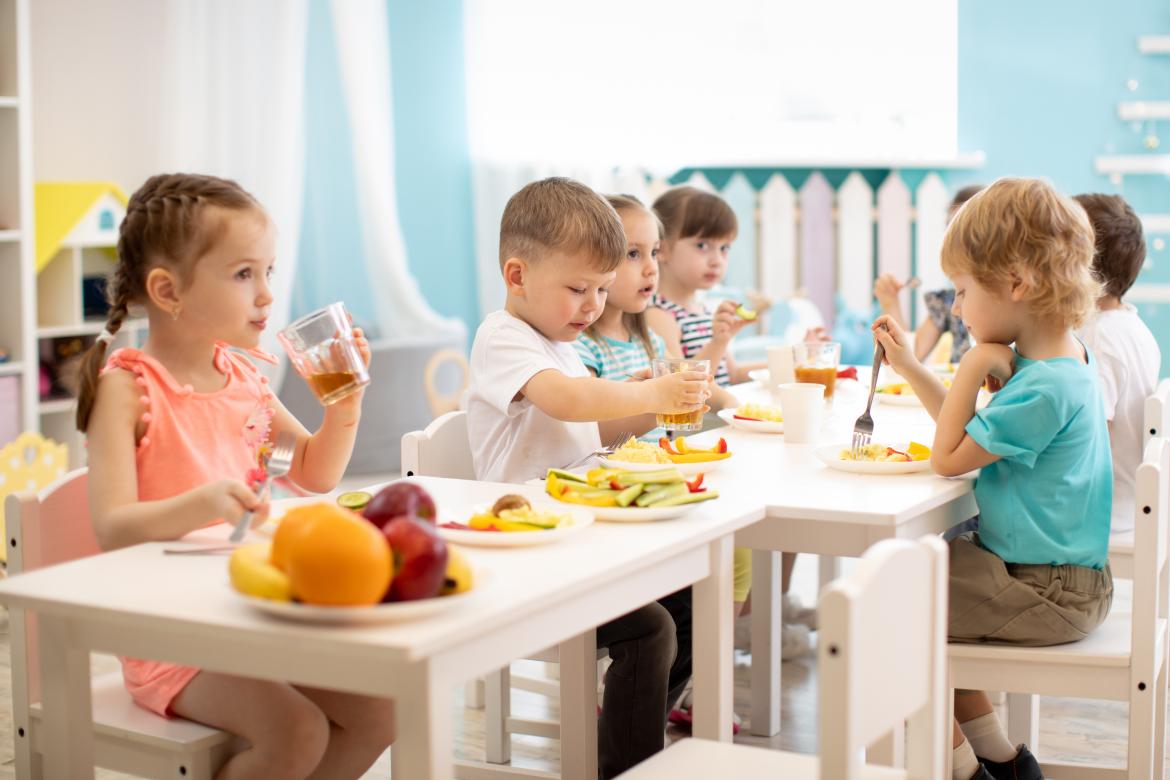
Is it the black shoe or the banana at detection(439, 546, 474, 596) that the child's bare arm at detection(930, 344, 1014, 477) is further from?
the banana at detection(439, 546, 474, 596)

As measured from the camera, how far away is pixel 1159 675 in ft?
6.90

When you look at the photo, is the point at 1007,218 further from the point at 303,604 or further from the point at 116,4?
the point at 116,4

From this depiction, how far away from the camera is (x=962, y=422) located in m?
1.92

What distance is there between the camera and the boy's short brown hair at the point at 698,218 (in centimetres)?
307

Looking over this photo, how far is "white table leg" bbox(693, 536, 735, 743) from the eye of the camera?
1641 millimetres

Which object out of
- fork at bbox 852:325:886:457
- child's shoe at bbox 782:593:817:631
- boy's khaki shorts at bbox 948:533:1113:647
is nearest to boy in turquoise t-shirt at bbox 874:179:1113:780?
boy's khaki shorts at bbox 948:533:1113:647

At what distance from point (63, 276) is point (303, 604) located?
3455 millimetres

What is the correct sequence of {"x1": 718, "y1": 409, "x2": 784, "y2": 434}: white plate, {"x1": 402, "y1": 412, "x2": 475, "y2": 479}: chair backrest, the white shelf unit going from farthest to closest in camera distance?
the white shelf unit → {"x1": 718, "y1": 409, "x2": 784, "y2": 434}: white plate → {"x1": 402, "y1": 412, "x2": 475, "y2": 479}: chair backrest

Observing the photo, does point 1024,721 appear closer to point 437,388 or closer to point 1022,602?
point 1022,602

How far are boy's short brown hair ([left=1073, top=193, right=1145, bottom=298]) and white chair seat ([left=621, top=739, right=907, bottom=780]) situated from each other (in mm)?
1471

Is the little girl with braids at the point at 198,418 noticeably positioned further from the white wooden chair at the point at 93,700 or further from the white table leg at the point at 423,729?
the white table leg at the point at 423,729

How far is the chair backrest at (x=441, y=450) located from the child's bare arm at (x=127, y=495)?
51cm

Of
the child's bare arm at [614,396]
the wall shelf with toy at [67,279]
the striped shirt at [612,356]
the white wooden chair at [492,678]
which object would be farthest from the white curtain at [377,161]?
the child's bare arm at [614,396]

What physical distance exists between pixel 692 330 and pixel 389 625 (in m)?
1.98
